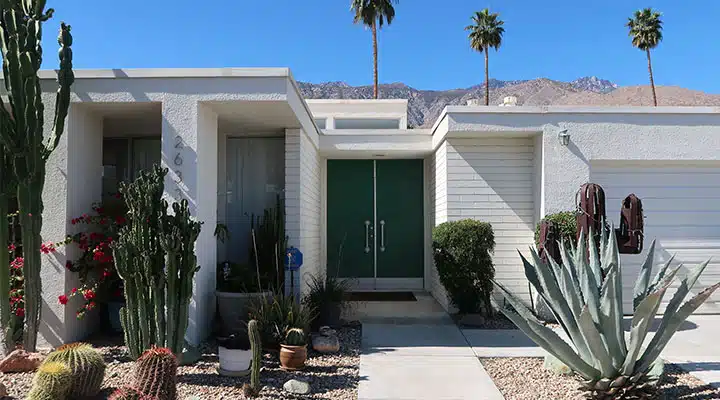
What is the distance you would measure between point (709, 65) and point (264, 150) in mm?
28296

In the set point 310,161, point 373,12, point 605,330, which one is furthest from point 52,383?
point 373,12

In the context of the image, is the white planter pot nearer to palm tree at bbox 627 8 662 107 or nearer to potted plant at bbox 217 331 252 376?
potted plant at bbox 217 331 252 376

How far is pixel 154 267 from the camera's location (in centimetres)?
473

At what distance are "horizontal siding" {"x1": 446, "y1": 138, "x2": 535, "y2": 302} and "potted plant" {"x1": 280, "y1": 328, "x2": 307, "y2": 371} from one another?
3.60m

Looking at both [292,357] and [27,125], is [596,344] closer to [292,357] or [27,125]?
[292,357]

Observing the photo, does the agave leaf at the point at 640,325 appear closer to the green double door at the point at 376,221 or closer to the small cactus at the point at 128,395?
the small cactus at the point at 128,395

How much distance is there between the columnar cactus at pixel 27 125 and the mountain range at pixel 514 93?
59.3 meters

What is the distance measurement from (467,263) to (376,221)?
3.26m

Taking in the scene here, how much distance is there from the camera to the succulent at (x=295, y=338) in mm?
5180

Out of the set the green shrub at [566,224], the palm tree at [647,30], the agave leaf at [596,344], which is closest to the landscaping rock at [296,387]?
the agave leaf at [596,344]

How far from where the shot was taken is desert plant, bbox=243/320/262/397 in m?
4.15

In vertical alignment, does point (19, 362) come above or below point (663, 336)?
below

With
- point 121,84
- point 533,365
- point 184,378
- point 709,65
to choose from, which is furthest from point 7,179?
point 709,65

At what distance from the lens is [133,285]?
4.74 meters
